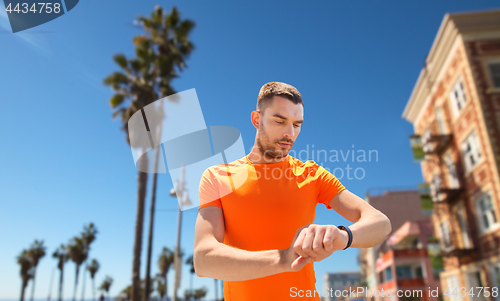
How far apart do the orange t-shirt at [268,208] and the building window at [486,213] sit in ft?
52.6

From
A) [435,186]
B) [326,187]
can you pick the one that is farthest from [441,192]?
[326,187]

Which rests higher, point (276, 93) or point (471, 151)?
point (471, 151)

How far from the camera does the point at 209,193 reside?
147 cm

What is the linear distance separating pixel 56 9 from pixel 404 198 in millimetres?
42985

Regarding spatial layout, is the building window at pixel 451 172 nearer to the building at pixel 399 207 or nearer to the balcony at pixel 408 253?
the balcony at pixel 408 253

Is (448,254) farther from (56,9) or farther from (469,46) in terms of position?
(56,9)

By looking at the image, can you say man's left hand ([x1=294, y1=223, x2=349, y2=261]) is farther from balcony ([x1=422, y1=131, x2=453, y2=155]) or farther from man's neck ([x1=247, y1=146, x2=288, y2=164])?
balcony ([x1=422, y1=131, x2=453, y2=155])

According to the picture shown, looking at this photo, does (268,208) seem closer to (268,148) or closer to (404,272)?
(268,148)

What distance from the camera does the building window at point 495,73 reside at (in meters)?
15.4

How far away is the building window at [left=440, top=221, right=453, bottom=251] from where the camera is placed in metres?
17.6

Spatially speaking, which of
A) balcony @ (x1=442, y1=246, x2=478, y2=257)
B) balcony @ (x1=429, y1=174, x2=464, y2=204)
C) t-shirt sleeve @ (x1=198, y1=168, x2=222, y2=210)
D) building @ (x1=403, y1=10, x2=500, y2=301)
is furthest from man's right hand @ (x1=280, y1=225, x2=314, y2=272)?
balcony @ (x1=429, y1=174, x2=464, y2=204)

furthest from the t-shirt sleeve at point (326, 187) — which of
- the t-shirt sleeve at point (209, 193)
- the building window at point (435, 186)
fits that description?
the building window at point (435, 186)

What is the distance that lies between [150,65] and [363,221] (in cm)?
1591

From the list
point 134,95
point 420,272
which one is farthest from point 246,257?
point 420,272
